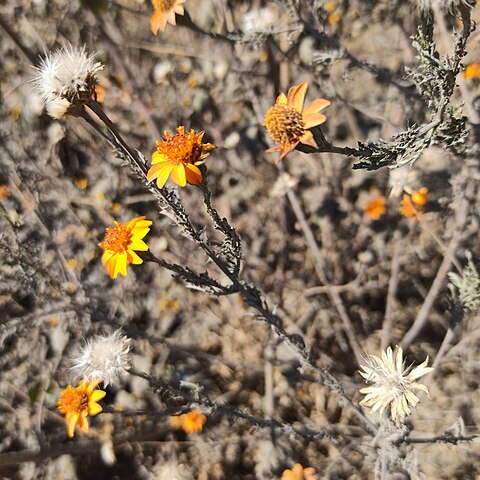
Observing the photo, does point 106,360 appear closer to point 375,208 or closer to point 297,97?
point 297,97

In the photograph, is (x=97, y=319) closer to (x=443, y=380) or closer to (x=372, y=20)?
(x=443, y=380)

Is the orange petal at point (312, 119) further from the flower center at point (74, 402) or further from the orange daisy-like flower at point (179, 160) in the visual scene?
the flower center at point (74, 402)

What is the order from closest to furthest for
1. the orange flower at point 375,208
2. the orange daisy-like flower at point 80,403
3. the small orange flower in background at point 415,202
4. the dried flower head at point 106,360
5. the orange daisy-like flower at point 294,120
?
the orange daisy-like flower at point 294,120 < the dried flower head at point 106,360 < the orange daisy-like flower at point 80,403 < the small orange flower in background at point 415,202 < the orange flower at point 375,208

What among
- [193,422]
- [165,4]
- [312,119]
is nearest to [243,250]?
[193,422]

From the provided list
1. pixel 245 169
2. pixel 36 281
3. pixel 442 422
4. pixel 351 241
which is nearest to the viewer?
pixel 442 422

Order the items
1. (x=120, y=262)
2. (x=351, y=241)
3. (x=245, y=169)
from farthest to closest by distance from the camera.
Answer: (x=245, y=169)
(x=351, y=241)
(x=120, y=262)

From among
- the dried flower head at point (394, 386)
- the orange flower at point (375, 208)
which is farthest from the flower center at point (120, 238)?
the orange flower at point (375, 208)

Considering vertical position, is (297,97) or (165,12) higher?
(165,12)

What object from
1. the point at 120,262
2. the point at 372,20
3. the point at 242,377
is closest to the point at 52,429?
the point at 242,377
